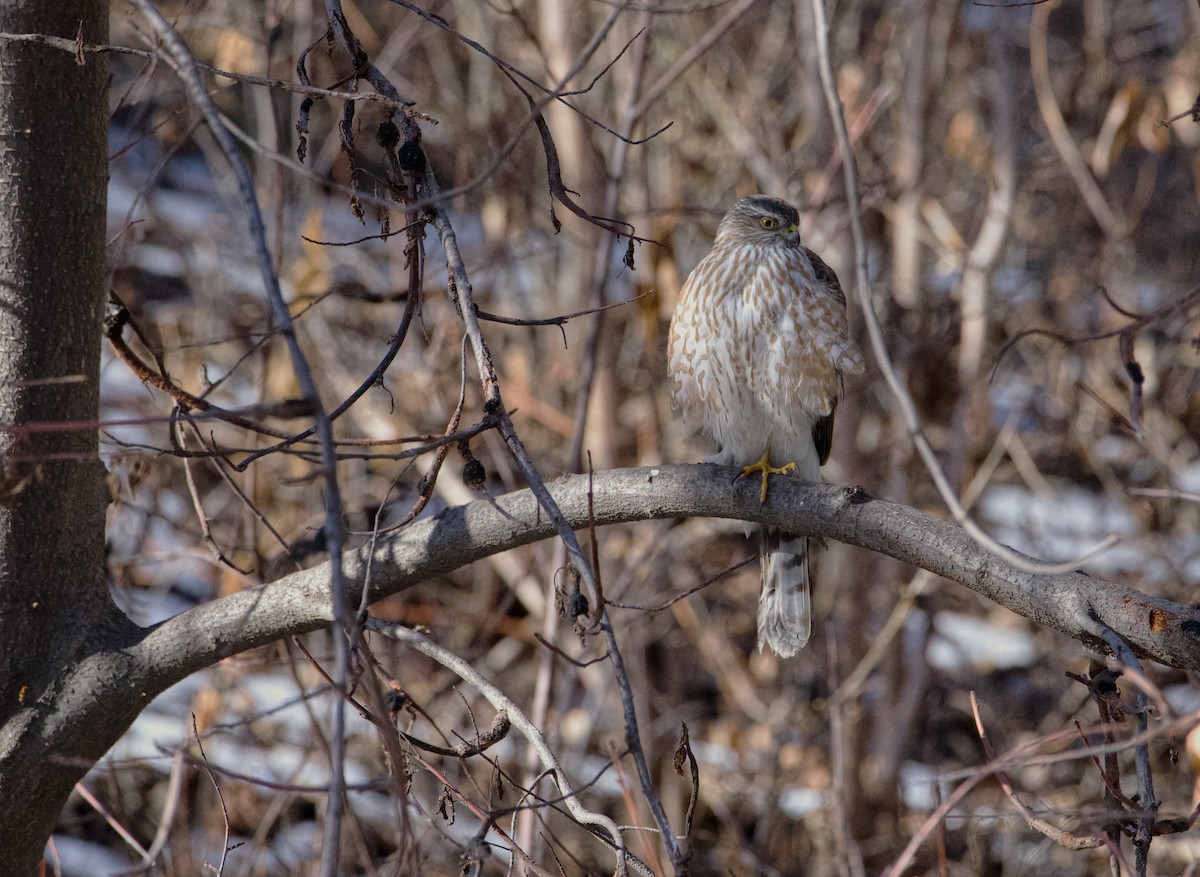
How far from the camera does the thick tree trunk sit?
200 cm

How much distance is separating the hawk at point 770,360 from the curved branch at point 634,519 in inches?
35.2

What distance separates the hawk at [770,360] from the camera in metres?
3.17

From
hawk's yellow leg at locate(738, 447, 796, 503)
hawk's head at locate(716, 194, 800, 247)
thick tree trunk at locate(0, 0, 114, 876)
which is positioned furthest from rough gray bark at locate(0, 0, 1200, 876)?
hawk's head at locate(716, 194, 800, 247)

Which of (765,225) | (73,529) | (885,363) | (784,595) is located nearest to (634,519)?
(885,363)

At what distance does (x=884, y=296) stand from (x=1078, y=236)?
224cm

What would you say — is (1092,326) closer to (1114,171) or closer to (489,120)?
(1114,171)

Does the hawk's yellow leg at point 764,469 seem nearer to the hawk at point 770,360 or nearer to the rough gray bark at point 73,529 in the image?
the hawk at point 770,360

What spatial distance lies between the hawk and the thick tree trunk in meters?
1.67

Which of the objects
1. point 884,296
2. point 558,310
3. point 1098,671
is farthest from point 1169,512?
point 1098,671

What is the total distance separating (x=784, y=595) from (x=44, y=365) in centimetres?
207

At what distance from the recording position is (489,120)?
5711 millimetres

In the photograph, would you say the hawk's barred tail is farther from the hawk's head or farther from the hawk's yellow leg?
the hawk's head

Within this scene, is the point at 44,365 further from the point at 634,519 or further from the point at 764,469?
the point at 764,469

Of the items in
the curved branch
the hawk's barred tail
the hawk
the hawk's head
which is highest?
the hawk's head
